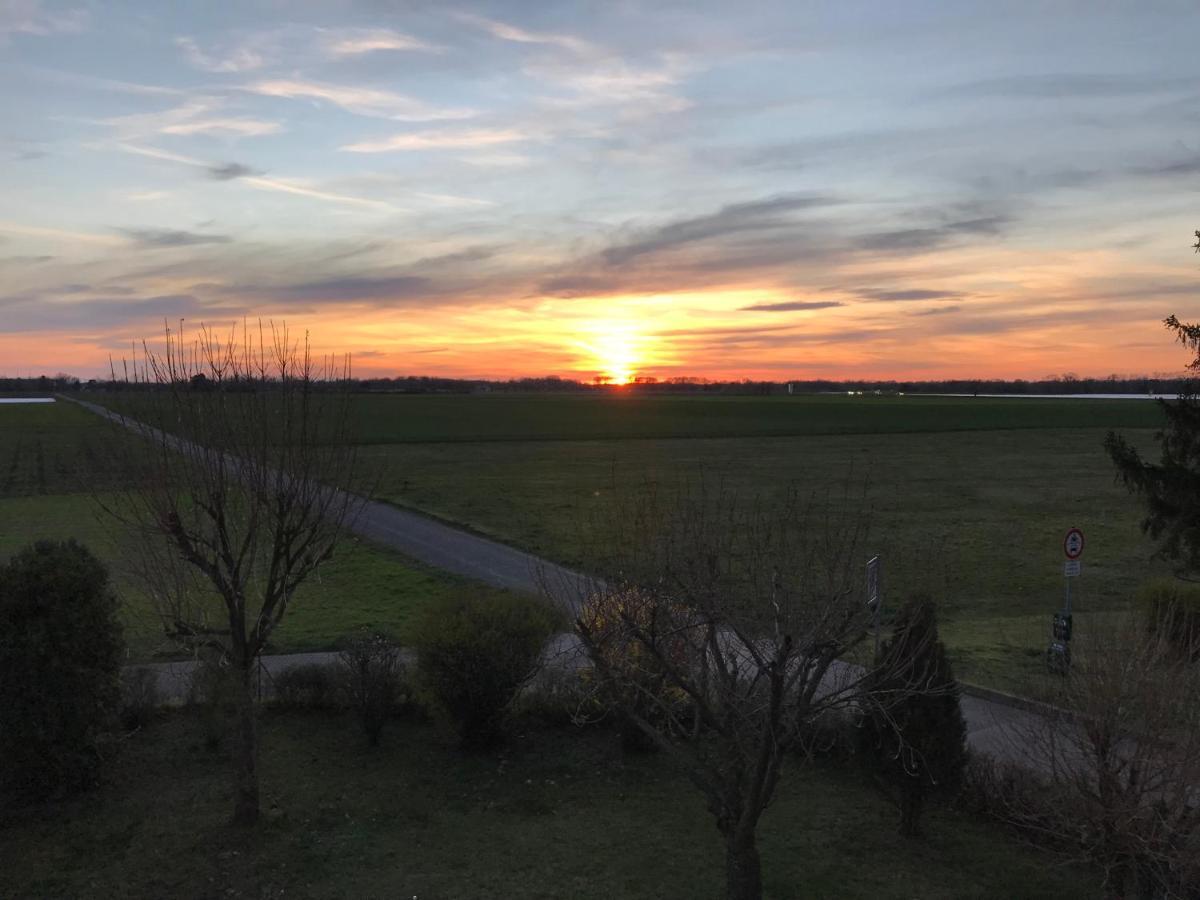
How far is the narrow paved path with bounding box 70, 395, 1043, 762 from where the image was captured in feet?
31.3

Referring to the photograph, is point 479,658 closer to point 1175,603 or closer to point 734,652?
point 734,652

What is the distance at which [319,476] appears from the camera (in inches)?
334

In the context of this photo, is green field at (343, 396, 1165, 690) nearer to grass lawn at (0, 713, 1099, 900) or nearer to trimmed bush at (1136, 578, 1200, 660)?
trimmed bush at (1136, 578, 1200, 660)

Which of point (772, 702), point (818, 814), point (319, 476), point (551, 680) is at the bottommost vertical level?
point (818, 814)

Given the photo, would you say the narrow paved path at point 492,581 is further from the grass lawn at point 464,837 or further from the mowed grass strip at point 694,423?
the mowed grass strip at point 694,423

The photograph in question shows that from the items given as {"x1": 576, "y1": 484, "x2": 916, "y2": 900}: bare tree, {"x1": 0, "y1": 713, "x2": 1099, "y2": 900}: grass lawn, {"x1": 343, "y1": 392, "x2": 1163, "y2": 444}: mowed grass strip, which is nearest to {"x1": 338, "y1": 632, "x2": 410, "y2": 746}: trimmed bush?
{"x1": 0, "y1": 713, "x2": 1099, "y2": 900}: grass lawn

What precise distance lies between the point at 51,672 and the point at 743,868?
679 cm

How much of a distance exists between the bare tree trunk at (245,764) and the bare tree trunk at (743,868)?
184 inches

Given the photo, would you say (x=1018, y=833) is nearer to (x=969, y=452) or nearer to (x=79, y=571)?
(x=79, y=571)

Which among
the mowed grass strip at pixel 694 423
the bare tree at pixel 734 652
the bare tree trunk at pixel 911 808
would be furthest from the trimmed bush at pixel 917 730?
the mowed grass strip at pixel 694 423

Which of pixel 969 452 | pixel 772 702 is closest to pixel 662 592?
pixel 772 702

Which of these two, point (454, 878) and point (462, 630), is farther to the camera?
point (462, 630)

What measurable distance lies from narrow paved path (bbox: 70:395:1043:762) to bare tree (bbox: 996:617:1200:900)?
2.31 feet

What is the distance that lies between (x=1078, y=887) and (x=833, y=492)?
29534 mm
